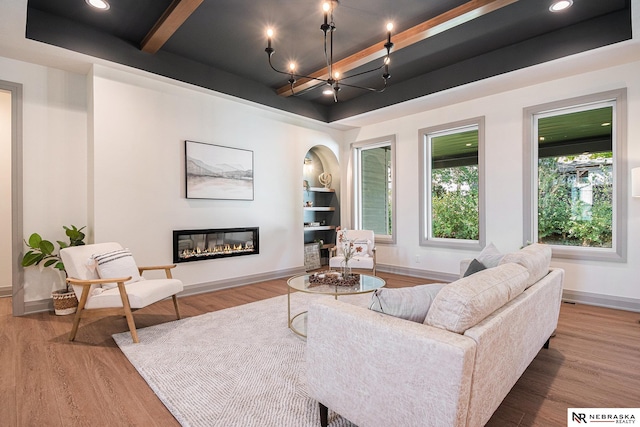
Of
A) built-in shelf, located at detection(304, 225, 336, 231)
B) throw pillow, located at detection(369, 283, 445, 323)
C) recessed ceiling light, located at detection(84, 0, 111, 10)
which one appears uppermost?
recessed ceiling light, located at detection(84, 0, 111, 10)

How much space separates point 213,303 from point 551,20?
4893 millimetres

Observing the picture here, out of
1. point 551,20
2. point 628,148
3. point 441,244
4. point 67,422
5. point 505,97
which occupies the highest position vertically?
point 551,20

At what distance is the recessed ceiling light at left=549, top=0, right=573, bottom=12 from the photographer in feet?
9.78

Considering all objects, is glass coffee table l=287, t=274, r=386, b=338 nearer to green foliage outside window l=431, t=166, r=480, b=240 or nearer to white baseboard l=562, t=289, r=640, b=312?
green foliage outside window l=431, t=166, r=480, b=240

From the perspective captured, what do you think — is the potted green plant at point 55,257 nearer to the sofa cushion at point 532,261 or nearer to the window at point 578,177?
the sofa cushion at point 532,261

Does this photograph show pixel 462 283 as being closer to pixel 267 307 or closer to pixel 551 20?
pixel 267 307

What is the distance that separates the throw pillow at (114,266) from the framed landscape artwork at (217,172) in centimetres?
134

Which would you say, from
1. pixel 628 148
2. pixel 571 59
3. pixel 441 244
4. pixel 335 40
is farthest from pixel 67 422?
pixel 628 148

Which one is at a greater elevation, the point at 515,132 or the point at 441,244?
the point at 515,132

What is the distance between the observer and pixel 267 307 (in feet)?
12.5

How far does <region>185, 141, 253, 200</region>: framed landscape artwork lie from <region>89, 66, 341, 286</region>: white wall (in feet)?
0.31

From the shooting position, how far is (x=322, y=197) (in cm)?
686

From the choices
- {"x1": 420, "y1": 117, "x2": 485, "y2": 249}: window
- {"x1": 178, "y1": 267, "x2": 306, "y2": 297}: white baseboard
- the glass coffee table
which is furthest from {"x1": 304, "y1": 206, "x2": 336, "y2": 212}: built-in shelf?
the glass coffee table

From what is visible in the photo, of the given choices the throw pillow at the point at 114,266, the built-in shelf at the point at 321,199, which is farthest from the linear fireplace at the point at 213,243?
the built-in shelf at the point at 321,199
